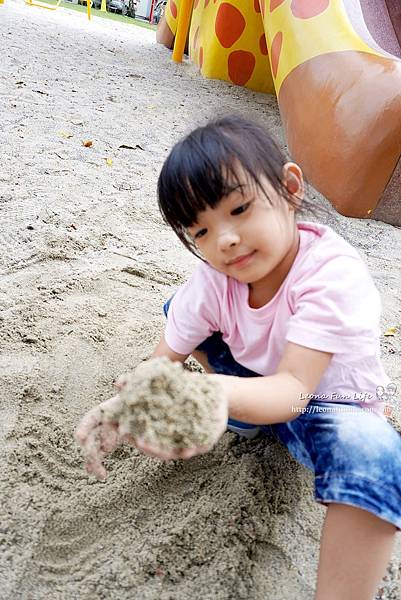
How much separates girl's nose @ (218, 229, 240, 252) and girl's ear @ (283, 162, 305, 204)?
151 millimetres

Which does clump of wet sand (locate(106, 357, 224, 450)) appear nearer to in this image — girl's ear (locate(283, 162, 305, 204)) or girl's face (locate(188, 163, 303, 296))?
girl's face (locate(188, 163, 303, 296))

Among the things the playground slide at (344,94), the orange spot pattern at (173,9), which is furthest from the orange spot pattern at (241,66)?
the orange spot pattern at (173,9)

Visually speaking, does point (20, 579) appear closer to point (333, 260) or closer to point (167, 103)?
point (333, 260)

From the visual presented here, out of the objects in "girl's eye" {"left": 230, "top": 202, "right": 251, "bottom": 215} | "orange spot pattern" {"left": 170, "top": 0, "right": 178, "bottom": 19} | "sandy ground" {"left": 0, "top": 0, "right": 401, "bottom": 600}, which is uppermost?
"girl's eye" {"left": 230, "top": 202, "right": 251, "bottom": 215}

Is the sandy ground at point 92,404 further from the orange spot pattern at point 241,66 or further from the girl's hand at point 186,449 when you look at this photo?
the orange spot pattern at point 241,66

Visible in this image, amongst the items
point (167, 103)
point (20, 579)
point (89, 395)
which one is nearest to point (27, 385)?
point (89, 395)

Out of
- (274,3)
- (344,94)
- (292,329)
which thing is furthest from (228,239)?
(274,3)

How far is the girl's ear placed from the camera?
100 cm

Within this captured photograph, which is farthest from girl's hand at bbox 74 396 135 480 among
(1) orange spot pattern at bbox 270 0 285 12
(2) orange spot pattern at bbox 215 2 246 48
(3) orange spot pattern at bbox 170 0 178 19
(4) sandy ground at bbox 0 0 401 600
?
(3) orange spot pattern at bbox 170 0 178 19

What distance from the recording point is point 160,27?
6.84 meters

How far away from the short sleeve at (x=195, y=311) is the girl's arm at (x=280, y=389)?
0.23 metres

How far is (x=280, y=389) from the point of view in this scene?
854mm

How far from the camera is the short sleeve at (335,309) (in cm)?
89

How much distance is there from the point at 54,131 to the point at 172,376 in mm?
2541
